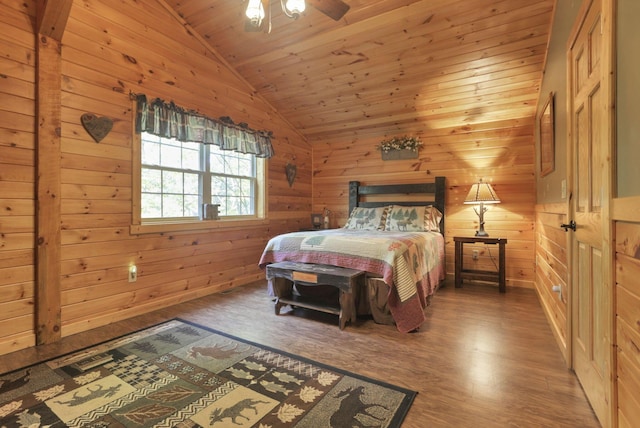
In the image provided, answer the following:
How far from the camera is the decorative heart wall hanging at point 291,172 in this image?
15.6 ft

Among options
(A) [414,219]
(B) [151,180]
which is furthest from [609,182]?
(B) [151,180]

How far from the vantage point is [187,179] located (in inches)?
135

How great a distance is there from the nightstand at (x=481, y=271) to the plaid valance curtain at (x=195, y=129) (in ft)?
9.16

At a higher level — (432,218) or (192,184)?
(192,184)

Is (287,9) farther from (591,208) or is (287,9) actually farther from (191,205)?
(191,205)

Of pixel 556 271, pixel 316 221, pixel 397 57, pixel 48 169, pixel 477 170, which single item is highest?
pixel 397 57

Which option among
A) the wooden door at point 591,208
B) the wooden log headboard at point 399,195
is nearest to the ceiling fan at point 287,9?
the wooden door at point 591,208

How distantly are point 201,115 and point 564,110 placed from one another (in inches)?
128

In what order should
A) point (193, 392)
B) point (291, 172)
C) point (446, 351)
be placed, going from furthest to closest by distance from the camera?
point (291, 172) → point (446, 351) → point (193, 392)

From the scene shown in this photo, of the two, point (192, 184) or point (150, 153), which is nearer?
point (150, 153)

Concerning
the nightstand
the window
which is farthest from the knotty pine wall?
the nightstand

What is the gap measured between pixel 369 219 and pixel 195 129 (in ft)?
7.86

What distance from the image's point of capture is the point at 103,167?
263 cm

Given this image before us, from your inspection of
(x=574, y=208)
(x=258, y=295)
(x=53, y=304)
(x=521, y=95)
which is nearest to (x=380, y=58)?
(x=521, y=95)
